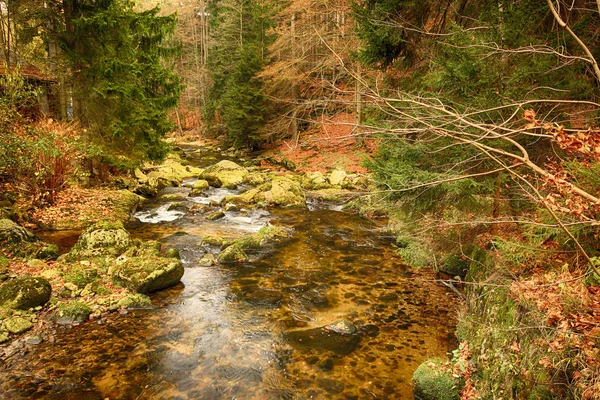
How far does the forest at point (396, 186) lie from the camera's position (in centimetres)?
287

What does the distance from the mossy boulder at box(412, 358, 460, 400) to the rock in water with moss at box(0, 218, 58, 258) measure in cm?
753

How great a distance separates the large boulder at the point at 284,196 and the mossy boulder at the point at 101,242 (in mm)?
6397

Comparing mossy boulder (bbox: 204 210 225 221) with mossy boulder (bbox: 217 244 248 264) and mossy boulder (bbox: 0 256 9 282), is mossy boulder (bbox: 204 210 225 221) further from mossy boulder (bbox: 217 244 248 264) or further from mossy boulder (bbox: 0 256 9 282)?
mossy boulder (bbox: 0 256 9 282)

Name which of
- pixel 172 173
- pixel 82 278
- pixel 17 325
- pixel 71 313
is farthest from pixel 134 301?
pixel 172 173

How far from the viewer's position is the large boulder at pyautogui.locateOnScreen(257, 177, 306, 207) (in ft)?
44.7

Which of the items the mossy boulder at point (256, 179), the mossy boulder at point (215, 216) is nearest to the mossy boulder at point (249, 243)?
the mossy boulder at point (215, 216)

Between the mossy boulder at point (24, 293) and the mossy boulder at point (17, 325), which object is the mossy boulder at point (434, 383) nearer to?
the mossy boulder at point (17, 325)

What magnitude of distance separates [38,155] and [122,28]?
5.22m

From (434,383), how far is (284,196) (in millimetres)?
10243

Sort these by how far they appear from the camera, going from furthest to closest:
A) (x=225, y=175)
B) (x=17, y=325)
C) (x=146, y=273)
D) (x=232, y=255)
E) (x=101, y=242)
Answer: (x=225, y=175) → (x=232, y=255) → (x=101, y=242) → (x=146, y=273) → (x=17, y=325)

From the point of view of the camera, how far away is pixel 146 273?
6609 mm

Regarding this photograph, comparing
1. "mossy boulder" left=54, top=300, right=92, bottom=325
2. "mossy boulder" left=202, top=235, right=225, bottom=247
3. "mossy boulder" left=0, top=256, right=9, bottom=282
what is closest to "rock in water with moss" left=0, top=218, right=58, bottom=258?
"mossy boulder" left=0, top=256, right=9, bottom=282

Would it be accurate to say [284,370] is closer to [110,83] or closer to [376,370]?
[376,370]

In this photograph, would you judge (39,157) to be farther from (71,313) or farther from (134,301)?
(134,301)
